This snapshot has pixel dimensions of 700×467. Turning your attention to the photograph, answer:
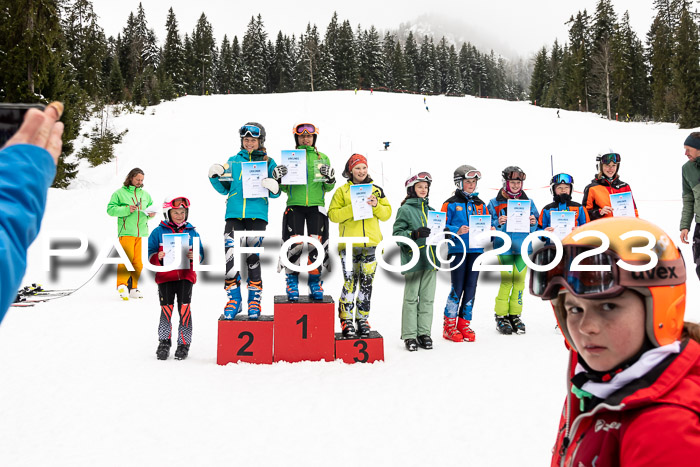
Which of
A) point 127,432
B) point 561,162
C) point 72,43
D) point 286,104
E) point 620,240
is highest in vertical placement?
point 72,43

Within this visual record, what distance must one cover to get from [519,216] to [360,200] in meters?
2.19

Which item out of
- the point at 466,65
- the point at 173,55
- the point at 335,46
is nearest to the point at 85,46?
the point at 173,55

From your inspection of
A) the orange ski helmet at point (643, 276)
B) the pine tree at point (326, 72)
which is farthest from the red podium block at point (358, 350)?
the pine tree at point (326, 72)

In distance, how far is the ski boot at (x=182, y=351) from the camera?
504cm

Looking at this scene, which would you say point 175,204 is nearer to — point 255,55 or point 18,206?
point 18,206

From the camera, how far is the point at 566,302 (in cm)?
141

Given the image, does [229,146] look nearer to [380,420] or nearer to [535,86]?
[380,420]

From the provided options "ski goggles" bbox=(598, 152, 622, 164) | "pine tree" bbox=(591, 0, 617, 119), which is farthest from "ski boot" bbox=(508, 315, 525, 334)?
"pine tree" bbox=(591, 0, 617, 119)

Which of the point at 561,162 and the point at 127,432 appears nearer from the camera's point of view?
the point at 127,432

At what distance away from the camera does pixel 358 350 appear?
16.2 ft

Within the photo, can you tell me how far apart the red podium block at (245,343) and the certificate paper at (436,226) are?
2.01 m

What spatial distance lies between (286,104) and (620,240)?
1340 inches

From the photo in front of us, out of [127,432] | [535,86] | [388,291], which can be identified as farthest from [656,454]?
[535,86]

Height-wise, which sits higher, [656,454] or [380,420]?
[656,454]
